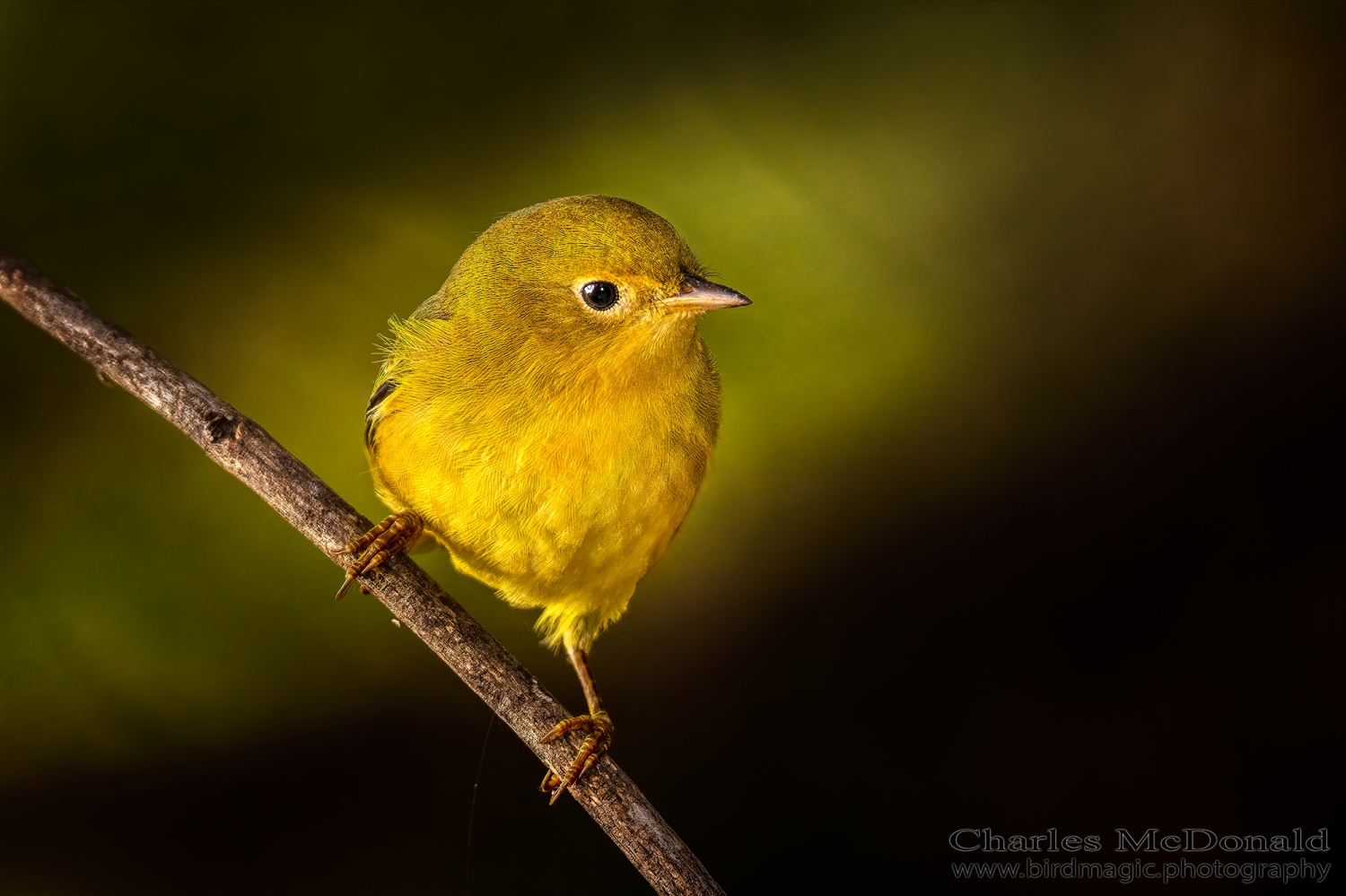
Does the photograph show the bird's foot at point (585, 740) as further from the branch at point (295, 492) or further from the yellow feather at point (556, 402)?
the yellow feather at point (556, 402)

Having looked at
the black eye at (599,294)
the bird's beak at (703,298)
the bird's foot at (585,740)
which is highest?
the bird's beak at (703,298)

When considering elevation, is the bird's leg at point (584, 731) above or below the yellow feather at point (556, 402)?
below

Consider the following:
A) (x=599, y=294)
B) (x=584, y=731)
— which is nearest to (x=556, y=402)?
(x=599, y=294)

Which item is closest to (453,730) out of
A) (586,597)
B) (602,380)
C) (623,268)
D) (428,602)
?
(586,597)

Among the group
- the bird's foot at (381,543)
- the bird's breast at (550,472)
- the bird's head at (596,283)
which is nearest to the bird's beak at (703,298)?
the bird's head at (596,283)

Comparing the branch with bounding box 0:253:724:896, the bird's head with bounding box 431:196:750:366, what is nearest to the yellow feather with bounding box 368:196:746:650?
the bird's head with bounding box 431:196:750:366

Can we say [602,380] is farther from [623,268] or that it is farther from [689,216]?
[689,216]

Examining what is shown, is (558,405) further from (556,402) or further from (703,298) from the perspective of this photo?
(703,298)

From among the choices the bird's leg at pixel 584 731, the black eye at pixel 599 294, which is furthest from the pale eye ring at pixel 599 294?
the bird's leg at pixel 584 731

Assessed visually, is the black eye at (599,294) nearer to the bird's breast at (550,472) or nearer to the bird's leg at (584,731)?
the bird's breast at (550,472)
